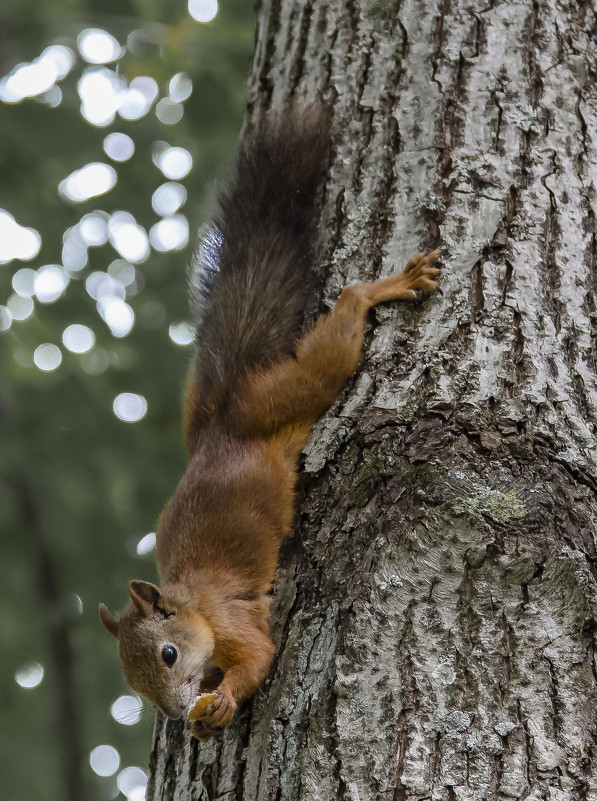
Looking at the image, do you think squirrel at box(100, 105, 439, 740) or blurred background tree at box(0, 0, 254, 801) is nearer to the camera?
squirrel at box(100, 105, 439, 740)

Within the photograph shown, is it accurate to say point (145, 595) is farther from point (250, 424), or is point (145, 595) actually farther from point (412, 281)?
point (412, 281)

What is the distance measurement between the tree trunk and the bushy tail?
0.25 feet

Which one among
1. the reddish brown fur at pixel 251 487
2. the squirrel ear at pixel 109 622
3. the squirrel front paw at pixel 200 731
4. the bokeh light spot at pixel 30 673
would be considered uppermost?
the reddish brown fur at pixel 251 487

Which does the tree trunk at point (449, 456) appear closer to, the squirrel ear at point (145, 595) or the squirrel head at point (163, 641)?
the squirrel head at point (163, 641)

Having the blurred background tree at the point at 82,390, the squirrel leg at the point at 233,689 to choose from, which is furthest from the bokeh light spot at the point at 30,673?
the squirrel leg at the point at 233,689

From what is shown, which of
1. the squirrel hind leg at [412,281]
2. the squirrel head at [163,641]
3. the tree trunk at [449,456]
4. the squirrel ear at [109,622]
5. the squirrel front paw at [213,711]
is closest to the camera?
the tree trunk at [449,456]

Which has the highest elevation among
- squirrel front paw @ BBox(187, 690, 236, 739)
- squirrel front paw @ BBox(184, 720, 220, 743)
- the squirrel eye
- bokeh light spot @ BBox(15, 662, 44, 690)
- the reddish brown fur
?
the reddish brown fur

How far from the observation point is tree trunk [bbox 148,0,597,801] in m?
1.15

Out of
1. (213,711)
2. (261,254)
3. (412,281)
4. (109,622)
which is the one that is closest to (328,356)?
(412,281)

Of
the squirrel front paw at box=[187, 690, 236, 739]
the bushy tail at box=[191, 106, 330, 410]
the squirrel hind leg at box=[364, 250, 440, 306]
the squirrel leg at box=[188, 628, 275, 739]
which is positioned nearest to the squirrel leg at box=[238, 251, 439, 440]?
the squirrel hind leg at box=[364, 250, 440, 306]

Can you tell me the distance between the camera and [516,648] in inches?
46.5

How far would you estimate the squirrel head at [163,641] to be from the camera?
169 cm

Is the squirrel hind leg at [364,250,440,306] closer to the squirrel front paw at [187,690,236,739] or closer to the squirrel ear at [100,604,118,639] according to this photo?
the squirrel front paw at [187,690,236,739]

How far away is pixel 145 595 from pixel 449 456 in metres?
0.72
